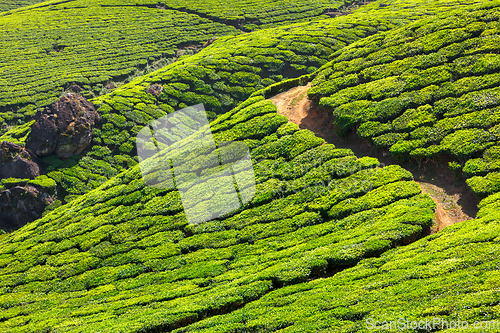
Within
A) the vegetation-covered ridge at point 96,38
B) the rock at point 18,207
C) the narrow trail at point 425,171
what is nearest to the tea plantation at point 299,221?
the narrow trail at point 425,171

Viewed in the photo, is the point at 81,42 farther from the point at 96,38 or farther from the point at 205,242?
the point at 205,242

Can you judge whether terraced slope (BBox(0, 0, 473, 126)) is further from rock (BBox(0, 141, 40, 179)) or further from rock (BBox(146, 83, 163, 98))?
rock (BBox(0, 141, 40, 179))

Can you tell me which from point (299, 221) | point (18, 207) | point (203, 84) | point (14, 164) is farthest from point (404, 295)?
point (203, 84)

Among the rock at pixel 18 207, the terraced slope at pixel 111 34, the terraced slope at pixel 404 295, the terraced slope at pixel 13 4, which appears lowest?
the terraced slope at pixel 404 295

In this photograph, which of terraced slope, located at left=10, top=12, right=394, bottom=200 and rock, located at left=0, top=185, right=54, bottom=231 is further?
terraced slope, located at left=10, top=12, right=394, bottom=200

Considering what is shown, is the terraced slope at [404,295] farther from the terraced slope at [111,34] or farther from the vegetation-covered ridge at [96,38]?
the vegetation-covered ridge at [96,38]

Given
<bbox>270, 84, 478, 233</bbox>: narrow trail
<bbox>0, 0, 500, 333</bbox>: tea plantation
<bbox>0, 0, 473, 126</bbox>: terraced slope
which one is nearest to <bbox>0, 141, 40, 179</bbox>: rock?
<bbox>0, 0, 500, 333</bbox>: tea plantation
